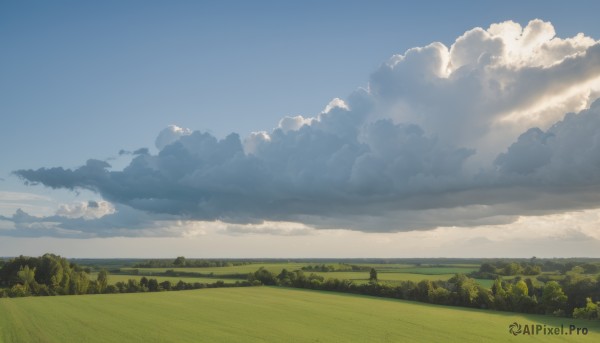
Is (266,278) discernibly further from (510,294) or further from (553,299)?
(553,299)

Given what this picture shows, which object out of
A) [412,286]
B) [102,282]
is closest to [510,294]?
[412,286]

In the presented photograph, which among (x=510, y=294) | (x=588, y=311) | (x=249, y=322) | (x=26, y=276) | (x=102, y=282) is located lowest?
(x=249, y=322)

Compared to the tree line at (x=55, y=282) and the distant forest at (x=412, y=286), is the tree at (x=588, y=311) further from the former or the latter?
the tree line at (x=55, y=282)

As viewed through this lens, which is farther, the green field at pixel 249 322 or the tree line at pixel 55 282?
the tree line at pixel 55 282

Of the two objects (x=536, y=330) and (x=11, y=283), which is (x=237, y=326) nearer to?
(x=536, y=330)

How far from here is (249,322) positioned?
70250mm

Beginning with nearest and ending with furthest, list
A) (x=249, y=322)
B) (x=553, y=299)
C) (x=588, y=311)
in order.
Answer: (x=249, y=322)
(x=588, y=311)
(x=553, y=299)

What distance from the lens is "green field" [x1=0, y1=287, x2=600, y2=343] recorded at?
57969 millimetres

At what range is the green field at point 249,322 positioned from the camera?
57969 millimetres

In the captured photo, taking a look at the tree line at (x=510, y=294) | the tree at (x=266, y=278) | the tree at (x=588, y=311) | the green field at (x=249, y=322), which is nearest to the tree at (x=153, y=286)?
the tree at (x=266, y=278)

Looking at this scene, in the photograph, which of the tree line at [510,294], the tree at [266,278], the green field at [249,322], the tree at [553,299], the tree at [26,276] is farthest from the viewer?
the tree at [266,278]

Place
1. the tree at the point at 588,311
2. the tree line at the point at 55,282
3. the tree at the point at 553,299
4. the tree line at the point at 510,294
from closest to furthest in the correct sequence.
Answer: the tree at the point at 588,311 → the tree line at the point at 510,294 → the tree at the point at 553,299 → the tree line at the point at 55,282

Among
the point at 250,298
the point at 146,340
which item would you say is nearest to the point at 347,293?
the point at 250,298

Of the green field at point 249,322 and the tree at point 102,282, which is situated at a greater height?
the tree at point 102,282
